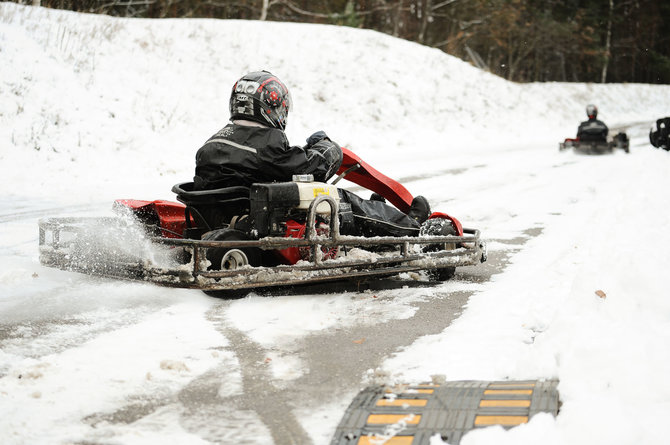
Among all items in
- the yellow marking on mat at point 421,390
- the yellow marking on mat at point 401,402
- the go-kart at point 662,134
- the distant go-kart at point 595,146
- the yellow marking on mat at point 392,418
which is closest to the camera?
the yellow marking on mat at point 392,418

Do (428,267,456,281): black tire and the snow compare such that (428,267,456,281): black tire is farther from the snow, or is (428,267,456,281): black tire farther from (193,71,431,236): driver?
(193,71,431,236): driver

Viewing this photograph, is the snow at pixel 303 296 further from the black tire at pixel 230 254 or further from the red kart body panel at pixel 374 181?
the red kart body panel at pixel 374 181

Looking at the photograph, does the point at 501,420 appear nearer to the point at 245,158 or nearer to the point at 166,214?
the point at 245,158

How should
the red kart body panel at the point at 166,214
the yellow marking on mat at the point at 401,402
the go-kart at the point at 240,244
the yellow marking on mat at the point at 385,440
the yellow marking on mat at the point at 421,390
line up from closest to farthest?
the yellow marking on mat at the point at 385,440 < the yellow marking on mat at the point at 401,402 < the yellow marking on mat at the point at 421,390 < the go-kart at the point at 240,244 < the red kart body panel at the point at 166,214

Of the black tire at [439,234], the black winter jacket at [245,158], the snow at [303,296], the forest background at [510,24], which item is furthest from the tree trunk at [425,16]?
the black winter jacket at [245,158]

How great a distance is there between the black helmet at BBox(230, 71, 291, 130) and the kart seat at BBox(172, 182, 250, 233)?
1.78 ft

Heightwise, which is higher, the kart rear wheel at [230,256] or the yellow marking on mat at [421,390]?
the kart rear wheel at [230,256]

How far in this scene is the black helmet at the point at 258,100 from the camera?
5184mm

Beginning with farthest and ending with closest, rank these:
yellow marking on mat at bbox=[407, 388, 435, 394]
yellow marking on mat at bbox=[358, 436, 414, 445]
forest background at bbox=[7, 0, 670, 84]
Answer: forest background at bbox=[7, 0, 670, 84] < yellow marking on mat at bbox=[407, 388, 435, 394] < yellow marking on mat at bbox=[358, 436, 414, 445]

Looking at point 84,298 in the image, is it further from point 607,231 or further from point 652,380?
point 607,231

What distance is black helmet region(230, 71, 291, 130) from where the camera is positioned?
5.18 m

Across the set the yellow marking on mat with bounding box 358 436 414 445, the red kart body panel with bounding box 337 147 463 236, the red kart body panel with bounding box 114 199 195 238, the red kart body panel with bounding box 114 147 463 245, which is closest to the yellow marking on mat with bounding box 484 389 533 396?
the yellow marking on mat with bounding box 358 436 414 445

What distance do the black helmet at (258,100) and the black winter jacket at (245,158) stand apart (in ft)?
0.36

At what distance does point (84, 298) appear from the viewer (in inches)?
192
